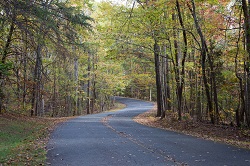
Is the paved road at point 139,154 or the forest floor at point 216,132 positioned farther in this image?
the forest floor at point 216,132

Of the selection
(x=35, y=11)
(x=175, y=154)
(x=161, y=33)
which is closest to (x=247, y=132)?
(x=175, y=154)

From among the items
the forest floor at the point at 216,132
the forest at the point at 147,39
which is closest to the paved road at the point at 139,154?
the forest floor at the point at 216,132

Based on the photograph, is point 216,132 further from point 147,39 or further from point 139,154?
point 147,39

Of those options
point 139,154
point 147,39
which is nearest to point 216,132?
point 139,154

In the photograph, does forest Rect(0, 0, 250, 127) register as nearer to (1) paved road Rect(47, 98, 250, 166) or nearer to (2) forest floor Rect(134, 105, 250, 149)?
(2) forest floor Rect(134, 105, 250, 149)

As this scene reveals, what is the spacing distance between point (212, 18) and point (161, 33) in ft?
10.1

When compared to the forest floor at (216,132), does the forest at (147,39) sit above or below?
above

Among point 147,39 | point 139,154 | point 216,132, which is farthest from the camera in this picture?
point 147,39

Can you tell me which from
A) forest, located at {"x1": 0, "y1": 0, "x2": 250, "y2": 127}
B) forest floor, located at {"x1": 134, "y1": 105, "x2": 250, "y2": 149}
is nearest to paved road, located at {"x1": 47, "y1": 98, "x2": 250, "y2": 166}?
forest floor, located at {"x1": 134, "y1": 105, "x2": 250, "y2": 149}

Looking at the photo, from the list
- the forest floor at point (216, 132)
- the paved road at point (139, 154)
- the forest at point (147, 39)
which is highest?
Result: the forest at point (147, 39)

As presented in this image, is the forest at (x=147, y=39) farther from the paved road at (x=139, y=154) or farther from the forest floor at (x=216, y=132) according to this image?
the paved road at (x=139, y=154)

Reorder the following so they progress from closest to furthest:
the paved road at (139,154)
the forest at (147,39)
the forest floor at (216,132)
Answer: the paved road at (139,154)
the forest at (147,39)
the forest floor at (216,132)

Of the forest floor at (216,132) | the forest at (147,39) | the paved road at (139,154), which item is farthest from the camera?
the forest floor at (216,132)

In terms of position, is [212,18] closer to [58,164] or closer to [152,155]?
[152,155]
